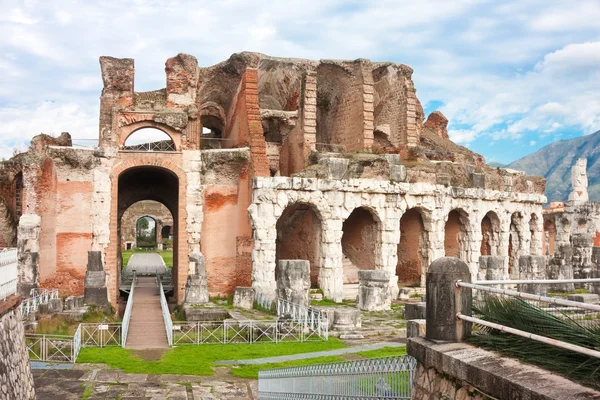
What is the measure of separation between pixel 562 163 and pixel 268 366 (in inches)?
4262

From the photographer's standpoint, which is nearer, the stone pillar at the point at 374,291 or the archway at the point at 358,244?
the stone pillar at the point at 374,291

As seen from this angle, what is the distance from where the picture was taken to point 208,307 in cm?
1834

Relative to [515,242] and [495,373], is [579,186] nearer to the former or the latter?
[515,242]

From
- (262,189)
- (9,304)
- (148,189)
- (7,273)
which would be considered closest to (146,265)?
(148,189)

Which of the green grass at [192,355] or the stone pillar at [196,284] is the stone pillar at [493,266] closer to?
the green grass at [192,355]

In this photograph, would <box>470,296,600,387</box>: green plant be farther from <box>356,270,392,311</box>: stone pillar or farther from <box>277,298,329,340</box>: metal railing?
<box>356,270,392,311</box>: stone pillar

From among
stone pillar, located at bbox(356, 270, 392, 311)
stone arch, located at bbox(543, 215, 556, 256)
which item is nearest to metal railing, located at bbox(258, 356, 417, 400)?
stone pillar, located at bbox(356, 270, 392, 311)

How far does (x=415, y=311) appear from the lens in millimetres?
17422

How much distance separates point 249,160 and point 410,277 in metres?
8.45

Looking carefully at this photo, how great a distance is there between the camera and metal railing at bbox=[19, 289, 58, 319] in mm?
16484

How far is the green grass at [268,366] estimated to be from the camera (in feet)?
39.4

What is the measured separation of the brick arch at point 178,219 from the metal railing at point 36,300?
82.7 inches

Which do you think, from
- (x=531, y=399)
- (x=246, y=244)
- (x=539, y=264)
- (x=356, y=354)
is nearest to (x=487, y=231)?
(x=539, y=264)

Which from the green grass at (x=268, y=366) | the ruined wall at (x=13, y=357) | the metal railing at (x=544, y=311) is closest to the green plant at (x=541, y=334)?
the metal railing at (x=544, y=311)
